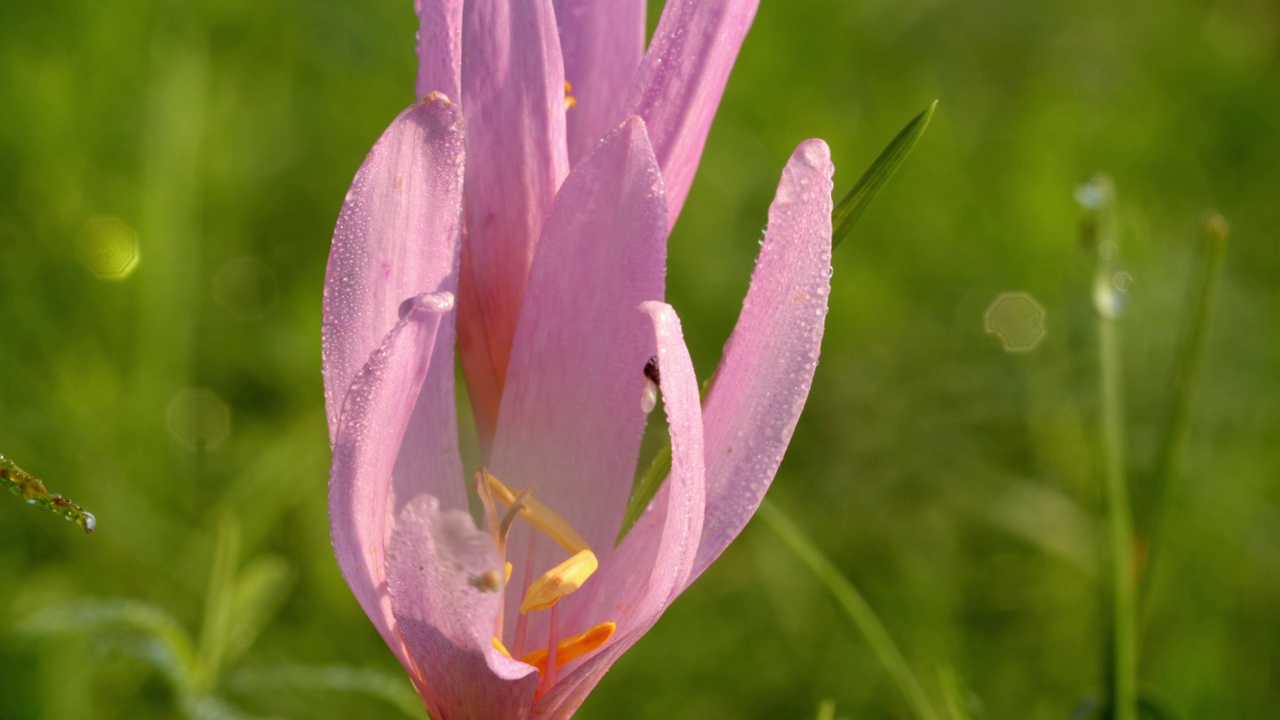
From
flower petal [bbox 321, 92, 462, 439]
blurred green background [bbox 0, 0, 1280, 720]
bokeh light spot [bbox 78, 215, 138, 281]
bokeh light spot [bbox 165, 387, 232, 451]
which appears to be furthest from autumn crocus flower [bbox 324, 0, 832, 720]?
bokeh light spot [bbox 78, 215, 138, 281]

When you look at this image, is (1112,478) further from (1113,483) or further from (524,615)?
(524,615)

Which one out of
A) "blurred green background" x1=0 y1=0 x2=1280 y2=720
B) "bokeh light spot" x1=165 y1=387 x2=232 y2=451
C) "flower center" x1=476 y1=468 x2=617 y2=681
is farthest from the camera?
"bokeh light spot" x1=165 y1=387 x2=232 y2=451

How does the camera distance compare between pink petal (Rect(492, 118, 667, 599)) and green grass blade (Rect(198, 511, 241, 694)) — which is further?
green grass blade (Rect(198, 511, 241, 694))

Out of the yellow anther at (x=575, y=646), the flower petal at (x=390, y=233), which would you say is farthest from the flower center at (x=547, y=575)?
the flower petal at (x=390, y=233)

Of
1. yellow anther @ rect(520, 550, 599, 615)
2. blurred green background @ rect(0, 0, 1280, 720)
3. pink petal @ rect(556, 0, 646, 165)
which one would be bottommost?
blurred green background @ rect(0, 0, 1280, 720)

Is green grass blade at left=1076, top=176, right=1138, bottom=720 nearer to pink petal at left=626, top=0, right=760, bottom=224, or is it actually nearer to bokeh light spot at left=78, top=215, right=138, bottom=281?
pink petal at left=626, top=0, right=760, bottom=224

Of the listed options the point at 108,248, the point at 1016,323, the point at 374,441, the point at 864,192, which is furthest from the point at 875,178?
the point at 108,248

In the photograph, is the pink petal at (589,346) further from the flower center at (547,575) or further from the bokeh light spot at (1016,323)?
the bokeh light spot at (1016,323)
